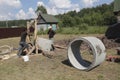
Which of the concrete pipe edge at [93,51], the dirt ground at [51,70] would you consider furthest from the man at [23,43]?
the concrete pipe edge at [93,51]

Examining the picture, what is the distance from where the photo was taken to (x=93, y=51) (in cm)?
1080

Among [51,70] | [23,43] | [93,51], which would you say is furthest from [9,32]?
[93,51]

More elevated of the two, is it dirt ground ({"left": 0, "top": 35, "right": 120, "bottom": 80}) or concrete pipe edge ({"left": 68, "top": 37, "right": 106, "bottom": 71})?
concrete pipe edge ({"left": 68, "top": 37, "right": 106, "bottom": 71})

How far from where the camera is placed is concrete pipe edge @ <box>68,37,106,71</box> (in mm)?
10773

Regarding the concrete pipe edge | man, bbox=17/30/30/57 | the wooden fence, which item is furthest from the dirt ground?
the wooden fence

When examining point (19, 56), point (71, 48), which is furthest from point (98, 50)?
point (19, 56)

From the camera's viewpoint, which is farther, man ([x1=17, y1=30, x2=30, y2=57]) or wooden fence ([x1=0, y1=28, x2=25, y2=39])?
wooden fence ([x1=0, y1=28, x2=25, y2=39])

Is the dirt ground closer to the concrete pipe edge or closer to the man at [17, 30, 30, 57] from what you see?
the concrete pipe edge

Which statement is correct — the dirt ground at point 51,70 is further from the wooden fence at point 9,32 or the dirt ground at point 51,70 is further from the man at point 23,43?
the wooden fence at point 9,32

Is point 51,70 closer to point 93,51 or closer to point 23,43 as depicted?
point 93,51

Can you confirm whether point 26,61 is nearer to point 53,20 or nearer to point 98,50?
point 98,50

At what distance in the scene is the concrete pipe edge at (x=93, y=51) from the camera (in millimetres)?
10773

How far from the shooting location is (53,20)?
67312mm

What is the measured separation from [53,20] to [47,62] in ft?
182
